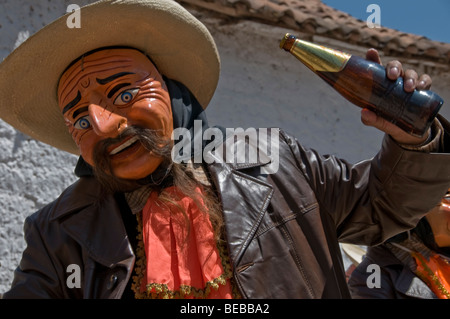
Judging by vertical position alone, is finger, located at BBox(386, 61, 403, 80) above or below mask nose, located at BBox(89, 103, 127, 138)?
below

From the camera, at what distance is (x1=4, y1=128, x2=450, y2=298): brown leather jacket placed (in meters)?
2.15

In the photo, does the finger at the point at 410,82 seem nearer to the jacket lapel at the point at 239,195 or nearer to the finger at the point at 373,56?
the finger at the point at 373,56

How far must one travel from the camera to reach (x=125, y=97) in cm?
245

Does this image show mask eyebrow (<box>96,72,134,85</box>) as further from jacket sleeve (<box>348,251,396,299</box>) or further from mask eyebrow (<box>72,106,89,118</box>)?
jacket sleeve (<box>348,251,396,299</box>)

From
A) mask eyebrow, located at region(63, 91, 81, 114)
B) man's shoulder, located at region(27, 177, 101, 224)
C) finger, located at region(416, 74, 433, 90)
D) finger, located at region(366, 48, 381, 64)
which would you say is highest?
mask eyebrow, located at region(63, 91, 81, 114)

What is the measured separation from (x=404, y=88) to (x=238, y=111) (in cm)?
350

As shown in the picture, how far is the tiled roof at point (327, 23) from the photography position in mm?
5277

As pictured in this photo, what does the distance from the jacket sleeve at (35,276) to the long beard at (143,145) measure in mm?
396

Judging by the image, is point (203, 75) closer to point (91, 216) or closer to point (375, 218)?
point (91, 216)

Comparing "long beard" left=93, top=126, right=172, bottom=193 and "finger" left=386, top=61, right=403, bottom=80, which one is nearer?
"finger" left=386, top=61, right=403, bottom=80

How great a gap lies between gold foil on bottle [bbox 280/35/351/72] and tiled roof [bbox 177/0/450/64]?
3.06m

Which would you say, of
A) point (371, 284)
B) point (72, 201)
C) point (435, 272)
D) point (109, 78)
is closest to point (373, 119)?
point (109, 78)

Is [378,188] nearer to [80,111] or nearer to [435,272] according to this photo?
[80,111]

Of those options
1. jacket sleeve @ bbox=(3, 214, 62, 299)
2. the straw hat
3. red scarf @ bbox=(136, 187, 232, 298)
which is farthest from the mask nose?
jacket sleeve @ bbox=(3, 214, 62, 299)
